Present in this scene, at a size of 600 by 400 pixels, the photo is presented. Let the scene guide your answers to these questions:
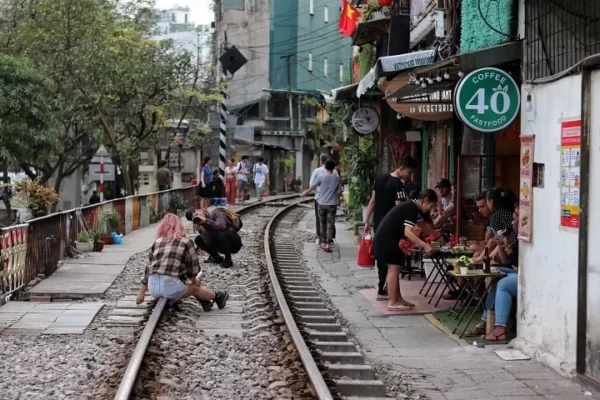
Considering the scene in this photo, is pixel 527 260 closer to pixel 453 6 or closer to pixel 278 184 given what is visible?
pixel 453 6

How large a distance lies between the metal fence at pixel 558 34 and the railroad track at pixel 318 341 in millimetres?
3155

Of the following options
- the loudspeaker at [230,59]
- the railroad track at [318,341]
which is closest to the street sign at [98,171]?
the railroad track at [318,341]

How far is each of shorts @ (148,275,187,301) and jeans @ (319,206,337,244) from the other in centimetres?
697

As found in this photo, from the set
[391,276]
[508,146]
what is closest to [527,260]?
[391,276]

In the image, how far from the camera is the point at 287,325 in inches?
366

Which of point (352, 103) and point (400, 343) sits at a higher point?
point (352, 103)

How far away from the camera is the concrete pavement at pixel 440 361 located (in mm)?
6938

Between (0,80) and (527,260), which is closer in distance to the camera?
(527,260)

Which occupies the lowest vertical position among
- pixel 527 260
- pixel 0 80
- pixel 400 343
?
pixel 400 343

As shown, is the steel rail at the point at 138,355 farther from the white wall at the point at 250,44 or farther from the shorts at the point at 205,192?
the white wall at the point at 250,44

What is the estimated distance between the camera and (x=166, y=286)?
33.8 feet

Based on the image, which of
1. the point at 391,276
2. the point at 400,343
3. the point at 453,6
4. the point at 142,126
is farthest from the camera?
the point at 142,126

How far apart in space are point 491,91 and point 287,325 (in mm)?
3237

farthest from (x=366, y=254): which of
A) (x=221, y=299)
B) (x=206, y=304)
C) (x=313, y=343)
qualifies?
(x=313, y=343)
